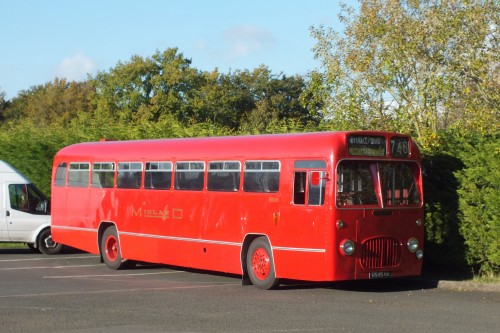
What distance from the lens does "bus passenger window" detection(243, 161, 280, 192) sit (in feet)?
57.5

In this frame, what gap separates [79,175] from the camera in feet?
78.0

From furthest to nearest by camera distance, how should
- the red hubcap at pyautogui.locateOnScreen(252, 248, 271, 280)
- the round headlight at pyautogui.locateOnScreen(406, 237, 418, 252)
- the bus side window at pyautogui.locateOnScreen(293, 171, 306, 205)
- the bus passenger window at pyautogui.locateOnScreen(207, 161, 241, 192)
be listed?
the bus passenger window at pyautogui.locateOnScreen(207, 161, 241, 192), the red hubcap at pyautogui.locateOnScreen(252, 248, 271, 280), the round headlight at pyautogui.locateOnScreen(406, 237, 418, 252), the bus side window at pyautogui.locateOnScreen(293, 171, 306, 205)

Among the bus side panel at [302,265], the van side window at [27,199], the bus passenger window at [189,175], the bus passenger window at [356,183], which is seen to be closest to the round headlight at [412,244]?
the bus passenger window at [356,183]

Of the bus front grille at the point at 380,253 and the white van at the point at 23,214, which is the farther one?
the white van at the point at 23,214

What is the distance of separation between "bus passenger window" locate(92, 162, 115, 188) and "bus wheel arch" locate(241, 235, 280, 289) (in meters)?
5.36

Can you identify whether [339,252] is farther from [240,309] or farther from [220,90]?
[220,90]

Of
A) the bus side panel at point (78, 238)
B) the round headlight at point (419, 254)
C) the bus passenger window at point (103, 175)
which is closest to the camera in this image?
the round headlight at point (419, 254)

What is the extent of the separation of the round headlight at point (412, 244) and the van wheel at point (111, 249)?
7292 millimetres

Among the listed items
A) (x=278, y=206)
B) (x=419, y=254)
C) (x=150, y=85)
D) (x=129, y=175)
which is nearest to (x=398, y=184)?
(x=419, y=254)

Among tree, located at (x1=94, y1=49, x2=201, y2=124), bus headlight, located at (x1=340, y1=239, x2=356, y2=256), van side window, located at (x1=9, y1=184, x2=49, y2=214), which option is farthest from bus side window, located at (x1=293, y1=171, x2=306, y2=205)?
tree, located at (x1=94, y1=49, x2=201, y2=124)

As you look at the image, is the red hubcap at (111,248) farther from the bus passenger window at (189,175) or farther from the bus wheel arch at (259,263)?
the bus wheel arch at (259,263)

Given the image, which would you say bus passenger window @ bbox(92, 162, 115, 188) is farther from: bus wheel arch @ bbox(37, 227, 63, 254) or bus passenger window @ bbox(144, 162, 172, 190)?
bus wheel arch @ bbox(37, 227, 63, 254)

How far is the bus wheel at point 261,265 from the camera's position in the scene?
17469 mm

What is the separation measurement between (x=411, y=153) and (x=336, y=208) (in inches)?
81.3
